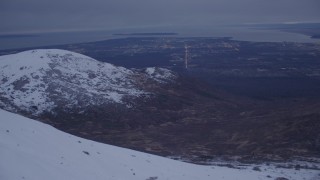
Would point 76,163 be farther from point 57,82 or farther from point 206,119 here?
point 57,82

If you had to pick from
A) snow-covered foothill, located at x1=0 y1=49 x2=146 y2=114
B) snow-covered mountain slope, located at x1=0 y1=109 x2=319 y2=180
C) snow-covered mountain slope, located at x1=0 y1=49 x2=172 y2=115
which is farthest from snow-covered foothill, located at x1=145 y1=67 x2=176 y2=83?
snow-covered mountain slope, located at x1=0 y1=109 x2=319 y2=180

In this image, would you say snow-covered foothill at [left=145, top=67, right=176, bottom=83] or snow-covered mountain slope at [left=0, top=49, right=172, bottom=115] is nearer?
snow-covered mountain slope at [left=0, top=49, right=172, bottom=115]

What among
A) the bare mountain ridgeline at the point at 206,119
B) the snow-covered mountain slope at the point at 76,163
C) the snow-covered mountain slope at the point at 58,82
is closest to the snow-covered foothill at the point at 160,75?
the bare mountain ridgeline at the point at 206,119

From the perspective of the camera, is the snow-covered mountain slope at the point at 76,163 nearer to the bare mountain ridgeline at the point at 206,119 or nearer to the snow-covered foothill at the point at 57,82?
the bare mountain ridgeline at the point at 206,119

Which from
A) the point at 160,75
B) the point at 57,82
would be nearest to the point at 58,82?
the point at 57,82

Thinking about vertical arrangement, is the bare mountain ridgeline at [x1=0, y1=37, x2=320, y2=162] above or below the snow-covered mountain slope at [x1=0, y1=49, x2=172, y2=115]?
below

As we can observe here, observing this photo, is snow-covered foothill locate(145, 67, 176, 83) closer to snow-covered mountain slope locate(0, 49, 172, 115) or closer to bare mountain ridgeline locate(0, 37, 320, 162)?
bare mountain ridgeline locate(0, 37, 320, 162)

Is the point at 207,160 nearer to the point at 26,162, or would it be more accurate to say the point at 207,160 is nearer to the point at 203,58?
the point at 26,162
